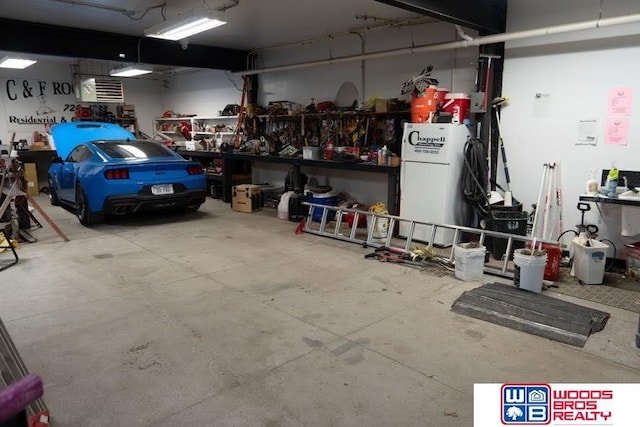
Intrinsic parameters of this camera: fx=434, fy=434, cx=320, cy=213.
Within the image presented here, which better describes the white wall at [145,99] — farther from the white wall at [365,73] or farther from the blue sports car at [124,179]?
the blue sports car at [124,179]

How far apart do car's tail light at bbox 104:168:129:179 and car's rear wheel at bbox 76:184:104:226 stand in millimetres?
684

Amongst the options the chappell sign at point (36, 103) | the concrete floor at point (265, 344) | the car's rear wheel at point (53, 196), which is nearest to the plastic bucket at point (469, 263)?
the concrete floor at point (265, 344)

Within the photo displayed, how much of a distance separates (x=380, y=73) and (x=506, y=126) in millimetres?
2259

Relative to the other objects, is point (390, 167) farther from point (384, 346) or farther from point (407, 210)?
point (384, 346)

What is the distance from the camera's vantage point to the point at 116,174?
5.93 metres

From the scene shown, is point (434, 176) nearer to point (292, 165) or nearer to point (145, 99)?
point (292, 165)

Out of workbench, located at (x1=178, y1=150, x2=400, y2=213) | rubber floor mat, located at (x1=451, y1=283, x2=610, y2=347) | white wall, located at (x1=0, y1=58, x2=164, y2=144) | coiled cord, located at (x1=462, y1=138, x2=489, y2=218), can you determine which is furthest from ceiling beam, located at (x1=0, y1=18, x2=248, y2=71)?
rubber floor mat, located at (x1=451, y1=283, x2=610, y2=347)

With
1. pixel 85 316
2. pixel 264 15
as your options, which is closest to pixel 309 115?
pixel 264 15

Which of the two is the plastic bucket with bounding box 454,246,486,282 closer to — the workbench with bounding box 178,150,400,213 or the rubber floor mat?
the rubber floor mat

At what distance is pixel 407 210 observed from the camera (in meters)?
5.71

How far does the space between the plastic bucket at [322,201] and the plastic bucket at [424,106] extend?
193 centimetres

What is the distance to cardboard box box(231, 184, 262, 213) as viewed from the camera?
7.70 m

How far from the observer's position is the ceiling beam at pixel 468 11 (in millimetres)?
3953

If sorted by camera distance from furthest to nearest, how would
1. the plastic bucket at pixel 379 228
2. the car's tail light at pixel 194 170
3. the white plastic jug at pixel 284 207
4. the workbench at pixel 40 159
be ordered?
the workbench at pixel 40 159 → the white plastic jug at pixel 284 207 → the car's tail light at pixel 194 170 → the plastic bucket at pixel 379 228
